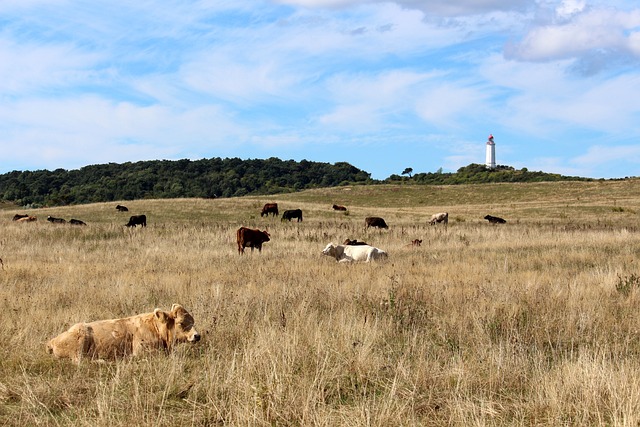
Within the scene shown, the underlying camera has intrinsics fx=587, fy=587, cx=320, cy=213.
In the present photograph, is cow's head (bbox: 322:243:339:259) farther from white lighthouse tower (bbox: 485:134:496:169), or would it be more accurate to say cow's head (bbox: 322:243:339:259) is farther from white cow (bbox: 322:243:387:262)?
white lighthouse tower (bbox: 485:134:496:169)

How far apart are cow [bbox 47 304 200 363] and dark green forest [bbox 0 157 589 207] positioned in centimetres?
8104

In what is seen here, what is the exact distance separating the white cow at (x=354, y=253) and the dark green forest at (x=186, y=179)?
72106 millimetres

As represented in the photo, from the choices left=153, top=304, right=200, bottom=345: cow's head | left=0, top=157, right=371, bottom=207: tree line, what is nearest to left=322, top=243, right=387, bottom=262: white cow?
left=153, top=304, right=200, bottom=345: cow's head

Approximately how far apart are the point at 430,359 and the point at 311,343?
1290 mm

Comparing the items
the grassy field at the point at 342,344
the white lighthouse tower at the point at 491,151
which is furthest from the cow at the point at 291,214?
the white lighthouse tower at the point at 491,151

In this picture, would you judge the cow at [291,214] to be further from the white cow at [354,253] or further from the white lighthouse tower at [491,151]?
the white lighthouse tower at [491,151]

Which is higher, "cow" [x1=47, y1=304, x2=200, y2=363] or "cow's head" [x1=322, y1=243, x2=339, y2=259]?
"cow" [x1=47, y1=304, x2=200, y2=363]

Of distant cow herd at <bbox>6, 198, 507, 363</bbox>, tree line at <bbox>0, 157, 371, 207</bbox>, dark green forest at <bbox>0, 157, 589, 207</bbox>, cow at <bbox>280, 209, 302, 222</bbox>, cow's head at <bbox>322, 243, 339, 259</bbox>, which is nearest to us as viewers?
distant cow herd at <bbox>6, 198, 507, 363</bbox>

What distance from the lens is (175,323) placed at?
6730mm

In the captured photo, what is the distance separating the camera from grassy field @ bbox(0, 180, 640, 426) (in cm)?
475

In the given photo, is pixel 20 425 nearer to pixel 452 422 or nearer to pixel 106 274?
pixel 452 422

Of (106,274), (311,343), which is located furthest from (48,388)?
(106,274)

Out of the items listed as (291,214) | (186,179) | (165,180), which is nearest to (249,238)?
(291,214)

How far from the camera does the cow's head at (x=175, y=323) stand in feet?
22.0
